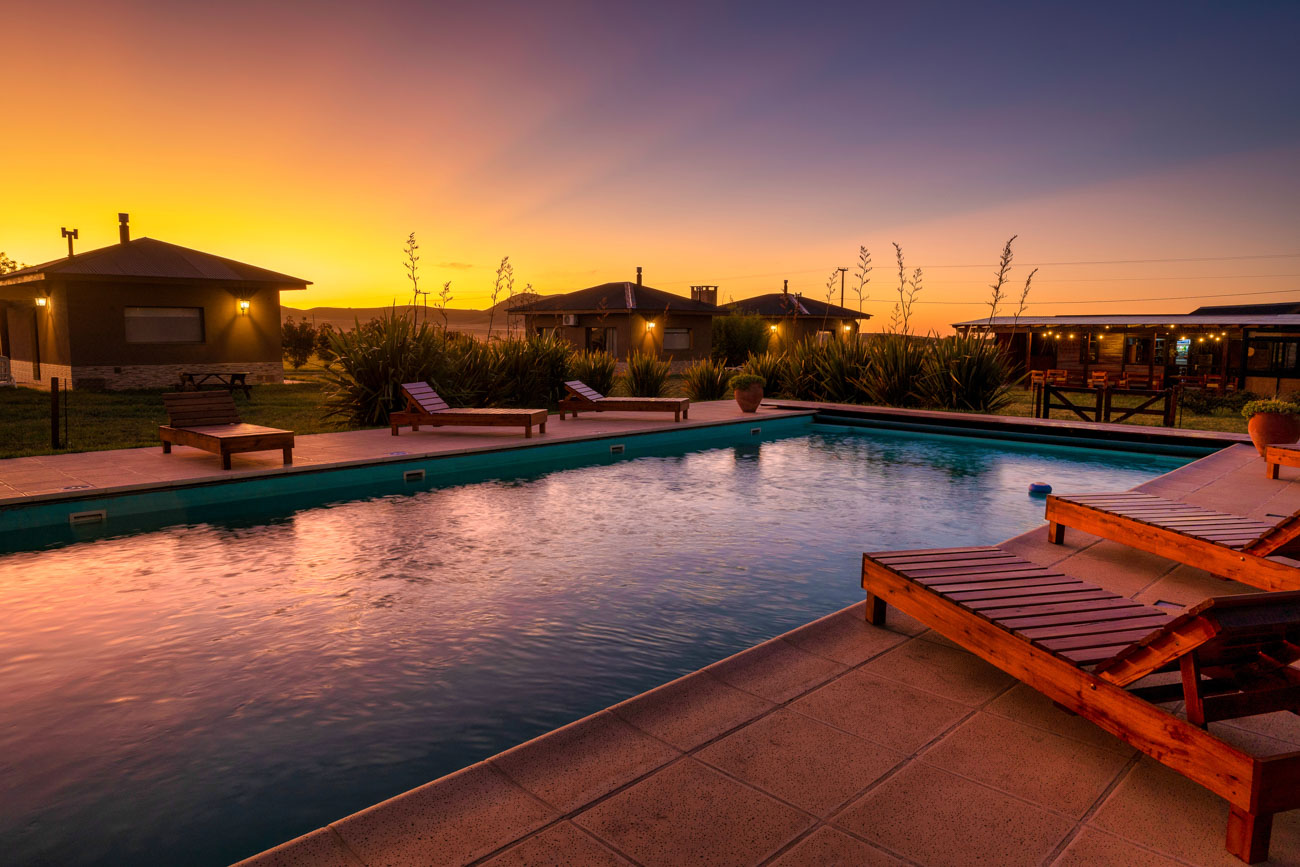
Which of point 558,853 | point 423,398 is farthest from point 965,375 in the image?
point 558,853

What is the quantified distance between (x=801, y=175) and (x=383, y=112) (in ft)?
39.8

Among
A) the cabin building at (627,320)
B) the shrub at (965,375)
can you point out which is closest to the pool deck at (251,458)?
the shrub at (965,375)

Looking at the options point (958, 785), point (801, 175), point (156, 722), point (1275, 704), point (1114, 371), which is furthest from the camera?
point (1114, 371)

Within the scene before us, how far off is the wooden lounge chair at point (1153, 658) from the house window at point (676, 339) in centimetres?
2610

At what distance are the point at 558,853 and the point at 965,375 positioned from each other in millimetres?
14847

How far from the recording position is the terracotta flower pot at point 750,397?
14164 mm

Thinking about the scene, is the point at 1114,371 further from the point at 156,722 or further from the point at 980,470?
the point at 156,722

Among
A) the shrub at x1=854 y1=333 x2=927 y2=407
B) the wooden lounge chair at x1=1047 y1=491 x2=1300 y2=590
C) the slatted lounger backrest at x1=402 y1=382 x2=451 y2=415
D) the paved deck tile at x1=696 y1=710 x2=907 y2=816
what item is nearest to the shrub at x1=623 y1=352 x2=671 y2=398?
the shrub at x1=854 y1=333 x2=927 y2=407

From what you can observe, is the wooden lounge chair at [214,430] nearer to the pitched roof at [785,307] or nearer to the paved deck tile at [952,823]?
the paved deck tile at [952,823]

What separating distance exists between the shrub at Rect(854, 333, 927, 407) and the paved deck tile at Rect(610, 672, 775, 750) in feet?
45.4

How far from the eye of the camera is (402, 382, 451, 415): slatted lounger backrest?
1088 cm

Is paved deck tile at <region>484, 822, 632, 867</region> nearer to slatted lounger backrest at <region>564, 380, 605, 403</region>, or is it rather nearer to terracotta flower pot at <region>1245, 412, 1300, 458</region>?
terracotta flower pot at <region>1245, 412, 1300, 458</region>

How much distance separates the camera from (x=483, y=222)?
23.1 m

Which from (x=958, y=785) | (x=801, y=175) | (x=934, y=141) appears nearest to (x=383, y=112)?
(x=801, y=175)
